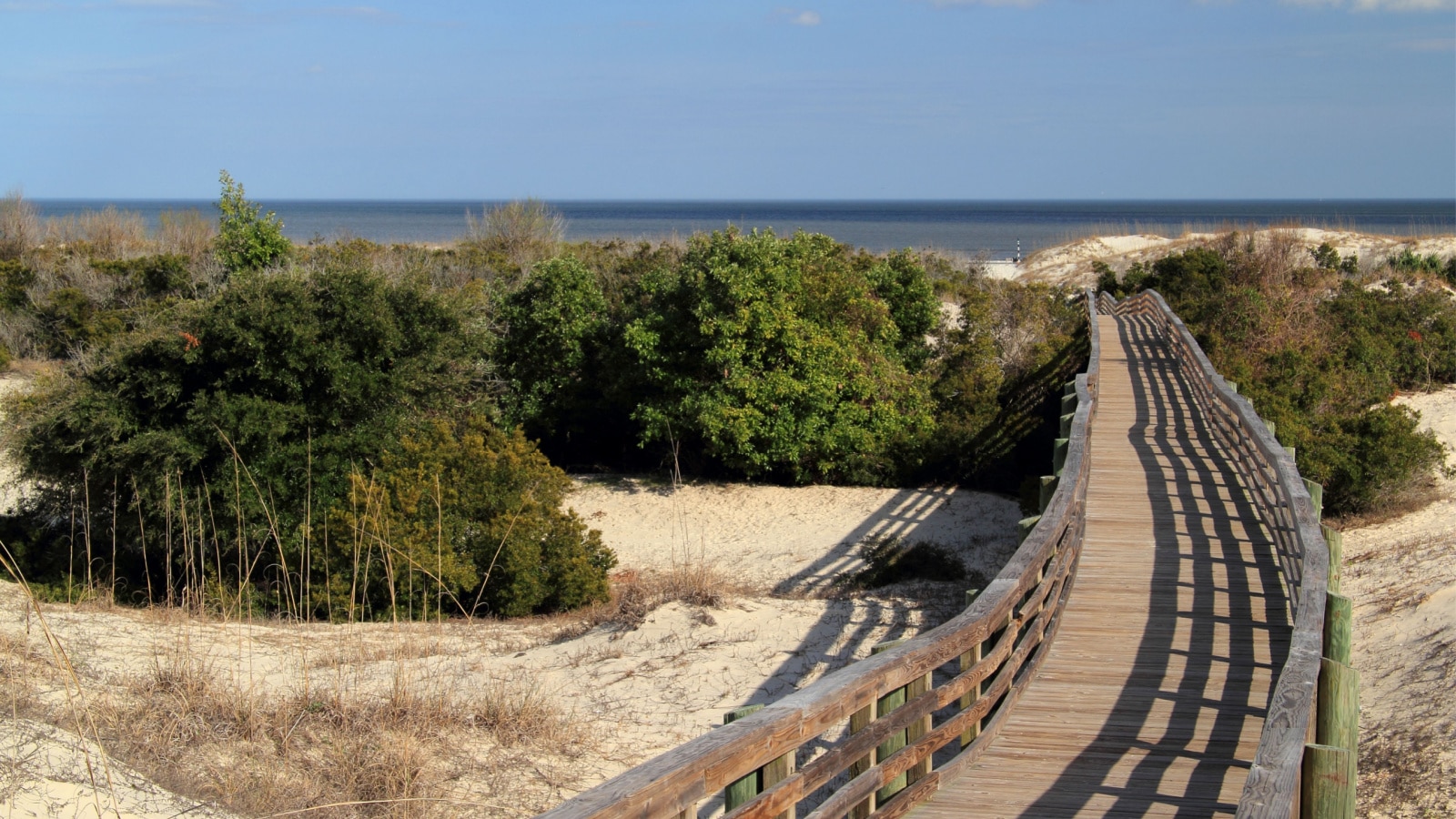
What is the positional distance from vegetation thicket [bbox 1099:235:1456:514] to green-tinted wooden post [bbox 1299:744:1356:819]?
12.4m

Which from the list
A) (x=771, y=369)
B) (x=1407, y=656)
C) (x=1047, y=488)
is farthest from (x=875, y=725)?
(x=771, y=369)

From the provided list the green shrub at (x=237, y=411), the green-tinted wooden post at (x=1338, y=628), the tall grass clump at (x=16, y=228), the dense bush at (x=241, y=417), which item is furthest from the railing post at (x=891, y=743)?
the tall grass clump at (x=16, y=228)

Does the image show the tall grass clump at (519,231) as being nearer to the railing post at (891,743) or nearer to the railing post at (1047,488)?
the railing post at (1047,488)

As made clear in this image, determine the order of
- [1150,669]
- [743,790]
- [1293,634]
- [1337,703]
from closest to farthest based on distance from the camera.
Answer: [743,790], [1337,703], [1293,634], [1150,669]

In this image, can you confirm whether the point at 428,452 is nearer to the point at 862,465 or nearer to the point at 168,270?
the point at 862,465

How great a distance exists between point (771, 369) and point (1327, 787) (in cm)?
1619

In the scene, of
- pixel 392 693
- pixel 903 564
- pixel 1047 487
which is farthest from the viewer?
pixel 903 564

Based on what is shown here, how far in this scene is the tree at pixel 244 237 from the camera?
27.4 meters

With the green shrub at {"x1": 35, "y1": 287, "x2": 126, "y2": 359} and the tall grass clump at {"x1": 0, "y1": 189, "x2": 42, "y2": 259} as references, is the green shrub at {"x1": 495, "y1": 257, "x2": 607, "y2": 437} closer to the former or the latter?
the green shrub at {"x1": 35, "y1": 287, "x2": 126, "y2": 359}

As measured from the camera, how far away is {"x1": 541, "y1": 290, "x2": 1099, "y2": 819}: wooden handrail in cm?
301

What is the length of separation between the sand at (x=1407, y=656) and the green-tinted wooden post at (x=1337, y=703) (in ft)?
12.8

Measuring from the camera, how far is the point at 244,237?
27.5 meters

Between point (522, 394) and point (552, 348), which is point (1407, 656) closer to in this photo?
point (552, 348)

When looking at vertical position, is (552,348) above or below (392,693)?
above
